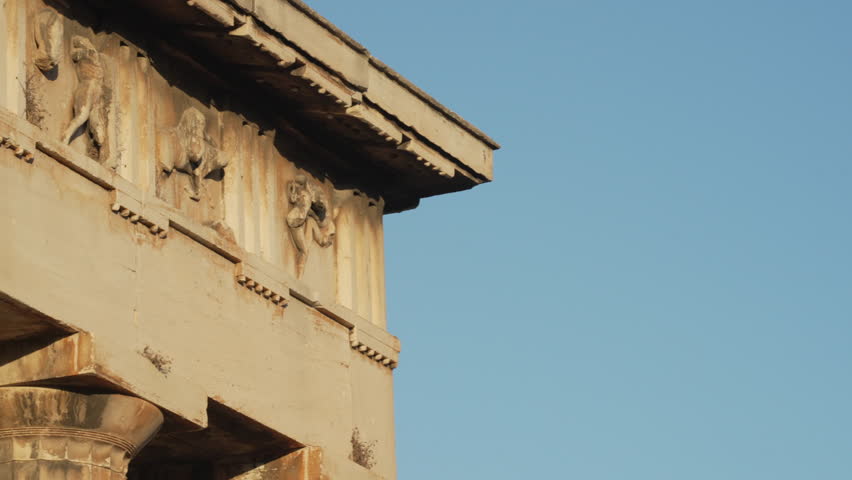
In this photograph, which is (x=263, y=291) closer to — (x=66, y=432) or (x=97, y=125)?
(x=97, y=125)

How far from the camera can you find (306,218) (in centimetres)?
2011

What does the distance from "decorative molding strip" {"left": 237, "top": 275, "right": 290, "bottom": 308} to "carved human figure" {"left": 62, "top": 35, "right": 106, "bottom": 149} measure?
196cm

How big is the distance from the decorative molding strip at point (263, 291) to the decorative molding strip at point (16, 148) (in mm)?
2849

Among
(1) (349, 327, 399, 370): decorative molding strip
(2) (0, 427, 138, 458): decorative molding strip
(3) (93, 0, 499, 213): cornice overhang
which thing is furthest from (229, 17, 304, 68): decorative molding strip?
(2) (0, 427, 138, 458): decorative molding strip

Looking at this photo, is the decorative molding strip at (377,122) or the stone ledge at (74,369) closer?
the stone ledge at (74,369)

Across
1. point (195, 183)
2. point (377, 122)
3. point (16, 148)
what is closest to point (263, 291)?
point (195, 183)

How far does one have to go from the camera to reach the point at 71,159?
55.4ft

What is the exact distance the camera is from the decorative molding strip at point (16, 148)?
1623 cm

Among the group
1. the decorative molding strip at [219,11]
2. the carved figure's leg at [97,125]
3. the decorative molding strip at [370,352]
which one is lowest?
the decorative molding strip at [370,352]

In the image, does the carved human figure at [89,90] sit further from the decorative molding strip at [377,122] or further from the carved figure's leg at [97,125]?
the decorative molding strip at [377,122]

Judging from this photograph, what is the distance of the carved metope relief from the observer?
17417 mm

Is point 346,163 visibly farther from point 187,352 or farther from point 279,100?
point 187,352

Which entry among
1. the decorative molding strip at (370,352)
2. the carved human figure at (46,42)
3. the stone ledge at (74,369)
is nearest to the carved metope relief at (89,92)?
the carved human figure at (46,42)

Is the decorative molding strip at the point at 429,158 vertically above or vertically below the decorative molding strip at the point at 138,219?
above
